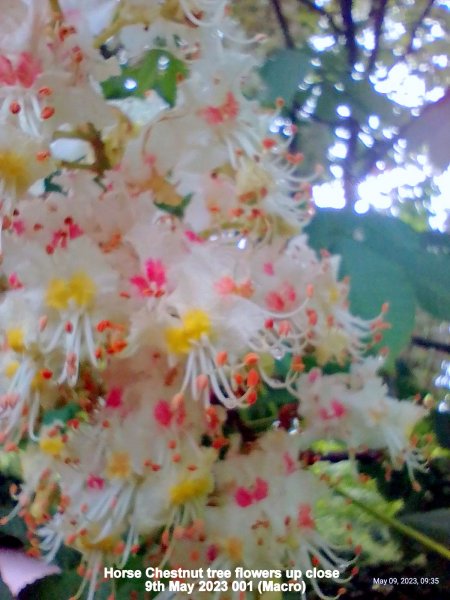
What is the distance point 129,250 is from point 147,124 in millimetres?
77

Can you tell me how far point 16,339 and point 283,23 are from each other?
721 mm

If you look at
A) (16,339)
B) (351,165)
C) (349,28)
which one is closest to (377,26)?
(349,28)

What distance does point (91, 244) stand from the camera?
0.40 meters

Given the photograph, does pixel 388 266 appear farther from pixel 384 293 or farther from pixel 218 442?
pixel 218 442

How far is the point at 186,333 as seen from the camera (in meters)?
0.37

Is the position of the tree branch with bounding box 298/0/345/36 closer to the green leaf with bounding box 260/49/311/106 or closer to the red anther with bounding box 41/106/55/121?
the green leaf with bounding box 260/49/311/106

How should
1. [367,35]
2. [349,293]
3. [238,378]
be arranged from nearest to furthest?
[238,378], [349,293], [367,35]

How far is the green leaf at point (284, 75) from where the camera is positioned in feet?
2.01

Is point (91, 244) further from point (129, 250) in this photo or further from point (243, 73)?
point (243, 73)

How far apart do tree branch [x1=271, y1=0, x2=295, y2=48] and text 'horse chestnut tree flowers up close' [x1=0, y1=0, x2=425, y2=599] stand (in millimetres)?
474

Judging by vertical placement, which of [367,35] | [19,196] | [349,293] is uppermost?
[19,196]

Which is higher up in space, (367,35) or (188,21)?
(188,21)

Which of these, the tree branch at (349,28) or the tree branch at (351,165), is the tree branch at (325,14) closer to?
the tree branch at (349,28)

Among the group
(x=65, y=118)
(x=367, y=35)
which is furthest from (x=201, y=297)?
(x=367, y=35)
